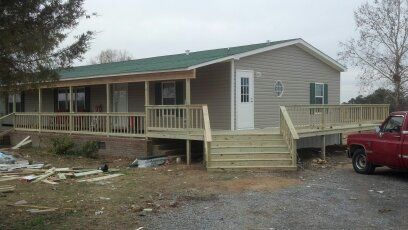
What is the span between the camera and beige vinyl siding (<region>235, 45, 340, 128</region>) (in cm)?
1956

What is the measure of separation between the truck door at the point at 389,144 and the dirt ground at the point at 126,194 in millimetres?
2244

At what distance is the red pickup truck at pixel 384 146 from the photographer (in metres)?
12.3

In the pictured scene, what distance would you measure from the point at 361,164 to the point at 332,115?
4.58 m

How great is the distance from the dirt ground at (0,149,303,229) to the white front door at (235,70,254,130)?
12.1ft

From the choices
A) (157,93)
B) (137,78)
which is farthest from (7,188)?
(157,93)

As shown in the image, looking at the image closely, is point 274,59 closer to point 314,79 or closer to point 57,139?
point 314,79

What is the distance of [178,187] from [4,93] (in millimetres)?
5091

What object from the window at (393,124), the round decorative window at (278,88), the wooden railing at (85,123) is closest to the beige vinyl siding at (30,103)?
the wooden railing at (85,123)

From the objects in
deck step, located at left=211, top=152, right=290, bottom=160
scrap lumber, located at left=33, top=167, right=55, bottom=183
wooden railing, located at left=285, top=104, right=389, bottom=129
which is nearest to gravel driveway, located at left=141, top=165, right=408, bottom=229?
deck step, located at left=211, top=152, right=290, bottom=160

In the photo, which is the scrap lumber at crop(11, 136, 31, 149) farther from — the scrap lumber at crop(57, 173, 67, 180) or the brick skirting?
the scrap lumber at crop(57, 173, 67, 180)

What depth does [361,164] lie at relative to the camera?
14062 mm

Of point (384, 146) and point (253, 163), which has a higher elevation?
point (384, 146)

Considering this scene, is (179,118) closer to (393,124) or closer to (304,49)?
(393,124)

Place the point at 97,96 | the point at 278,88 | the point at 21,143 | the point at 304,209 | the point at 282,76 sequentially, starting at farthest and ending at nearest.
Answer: the point at 97,96 → the point at 21,143 → the point at 282,76 → the point at 278,88 → the point at 304,209
